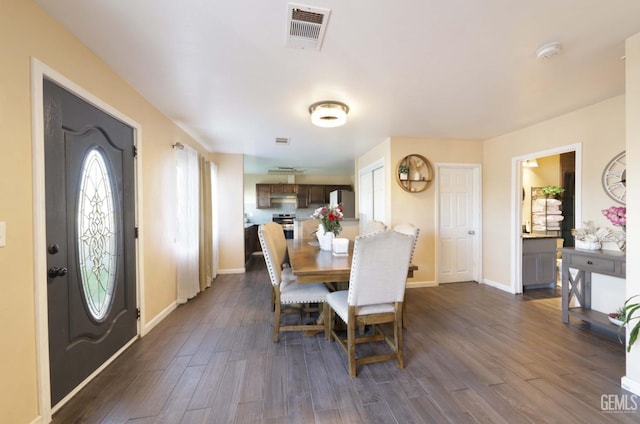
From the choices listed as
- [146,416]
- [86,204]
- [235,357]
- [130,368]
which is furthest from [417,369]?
[86,204]

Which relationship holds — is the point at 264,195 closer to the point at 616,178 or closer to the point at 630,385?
the point at 616,178

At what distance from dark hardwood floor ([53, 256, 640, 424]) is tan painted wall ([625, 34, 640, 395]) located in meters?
0.26

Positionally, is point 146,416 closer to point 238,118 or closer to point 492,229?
point 238,118

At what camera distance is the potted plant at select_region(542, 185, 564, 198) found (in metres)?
4.25

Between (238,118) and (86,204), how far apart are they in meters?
1.79

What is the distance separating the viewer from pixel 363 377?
1.80m

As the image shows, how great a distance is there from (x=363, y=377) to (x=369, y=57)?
2.40 metres

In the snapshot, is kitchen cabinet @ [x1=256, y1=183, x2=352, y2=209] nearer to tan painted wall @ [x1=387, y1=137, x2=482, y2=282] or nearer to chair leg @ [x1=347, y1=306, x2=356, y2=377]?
tan painted wall @ [x1=387, y1=137, x2=482, y2=282]

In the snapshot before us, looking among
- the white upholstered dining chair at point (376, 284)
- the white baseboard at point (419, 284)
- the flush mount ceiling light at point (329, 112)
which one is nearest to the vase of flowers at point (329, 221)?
the flush mount ceiling light at point (329, 112)

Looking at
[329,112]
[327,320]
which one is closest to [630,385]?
[327,320]

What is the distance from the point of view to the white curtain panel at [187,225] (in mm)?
3199

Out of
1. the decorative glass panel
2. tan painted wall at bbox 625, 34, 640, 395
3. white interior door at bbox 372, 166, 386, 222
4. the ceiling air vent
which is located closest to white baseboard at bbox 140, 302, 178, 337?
the decorative glass panel

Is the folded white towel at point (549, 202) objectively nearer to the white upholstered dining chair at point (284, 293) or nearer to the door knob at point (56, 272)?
the white upholstered dining chair at point (284, 293)

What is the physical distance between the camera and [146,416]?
1.46 metres
